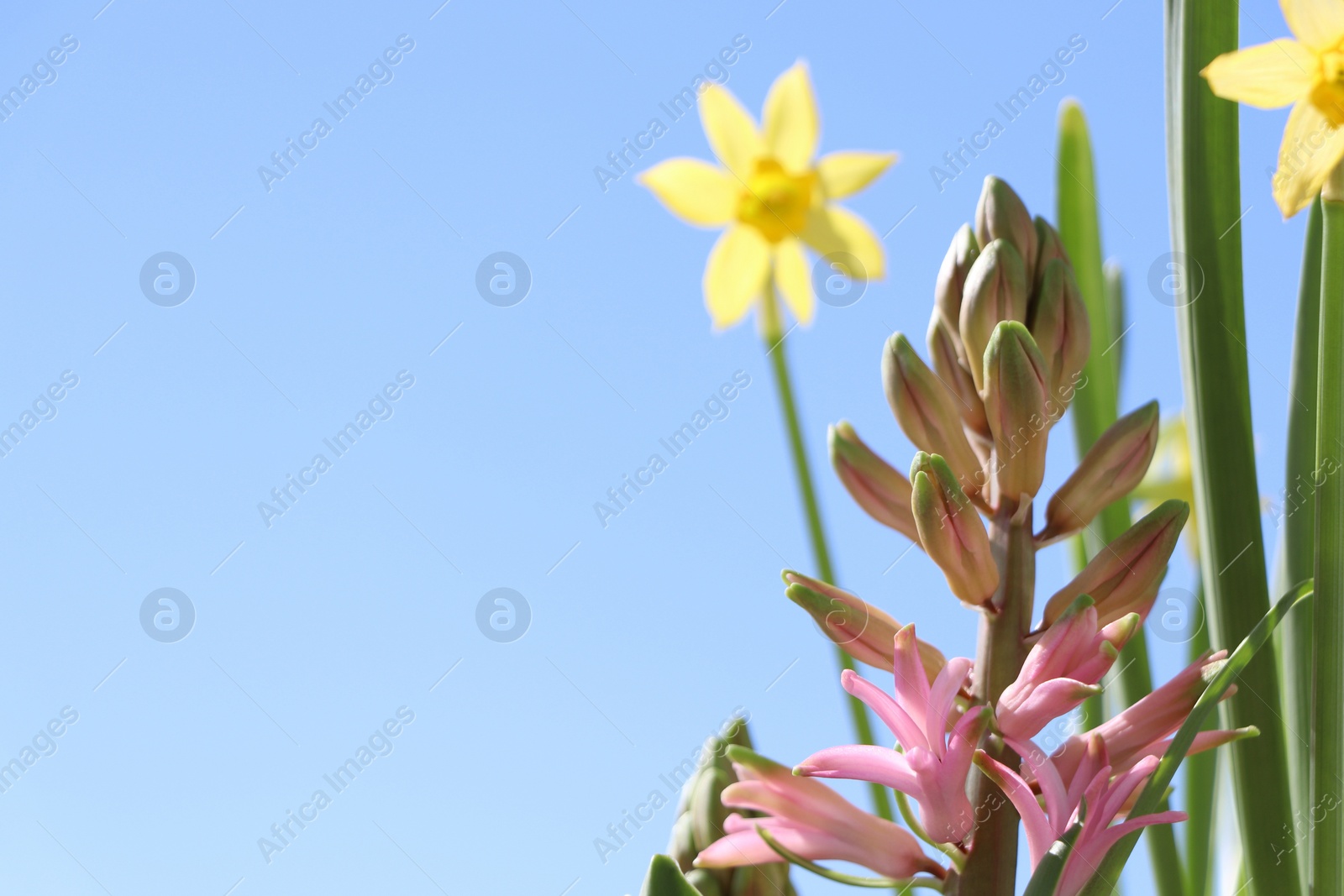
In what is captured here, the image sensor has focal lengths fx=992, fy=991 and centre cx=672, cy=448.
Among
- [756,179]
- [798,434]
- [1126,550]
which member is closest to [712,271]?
[756,179]

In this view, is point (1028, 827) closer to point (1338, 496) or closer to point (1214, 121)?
point (1338, 496)

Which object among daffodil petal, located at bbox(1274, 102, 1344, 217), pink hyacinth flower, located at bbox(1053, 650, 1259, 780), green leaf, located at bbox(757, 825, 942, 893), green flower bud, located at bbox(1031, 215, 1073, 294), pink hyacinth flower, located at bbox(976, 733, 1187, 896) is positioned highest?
daffodil petal, located at bbox(1274, 102, 1344, 217)

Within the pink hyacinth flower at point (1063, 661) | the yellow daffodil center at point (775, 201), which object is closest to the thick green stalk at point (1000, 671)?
the pink hyacinth flower at point (1063, 661)

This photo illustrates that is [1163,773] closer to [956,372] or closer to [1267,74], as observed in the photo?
[956,372]

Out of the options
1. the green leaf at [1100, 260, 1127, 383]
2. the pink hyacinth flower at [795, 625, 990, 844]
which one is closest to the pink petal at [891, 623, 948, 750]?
the pink hyacinth flower at [795, 625, 990, 844]

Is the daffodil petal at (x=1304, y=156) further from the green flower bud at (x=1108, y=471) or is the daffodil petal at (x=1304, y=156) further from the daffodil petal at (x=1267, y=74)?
the green flower bud at (x=1108, y=471)

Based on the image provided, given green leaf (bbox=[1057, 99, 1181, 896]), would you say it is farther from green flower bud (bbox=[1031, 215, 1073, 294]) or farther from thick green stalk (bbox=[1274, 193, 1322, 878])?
green flower bud (bbox=[1031, 215, 1073, 294])

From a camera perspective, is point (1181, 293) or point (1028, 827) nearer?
point (1028, 827)
